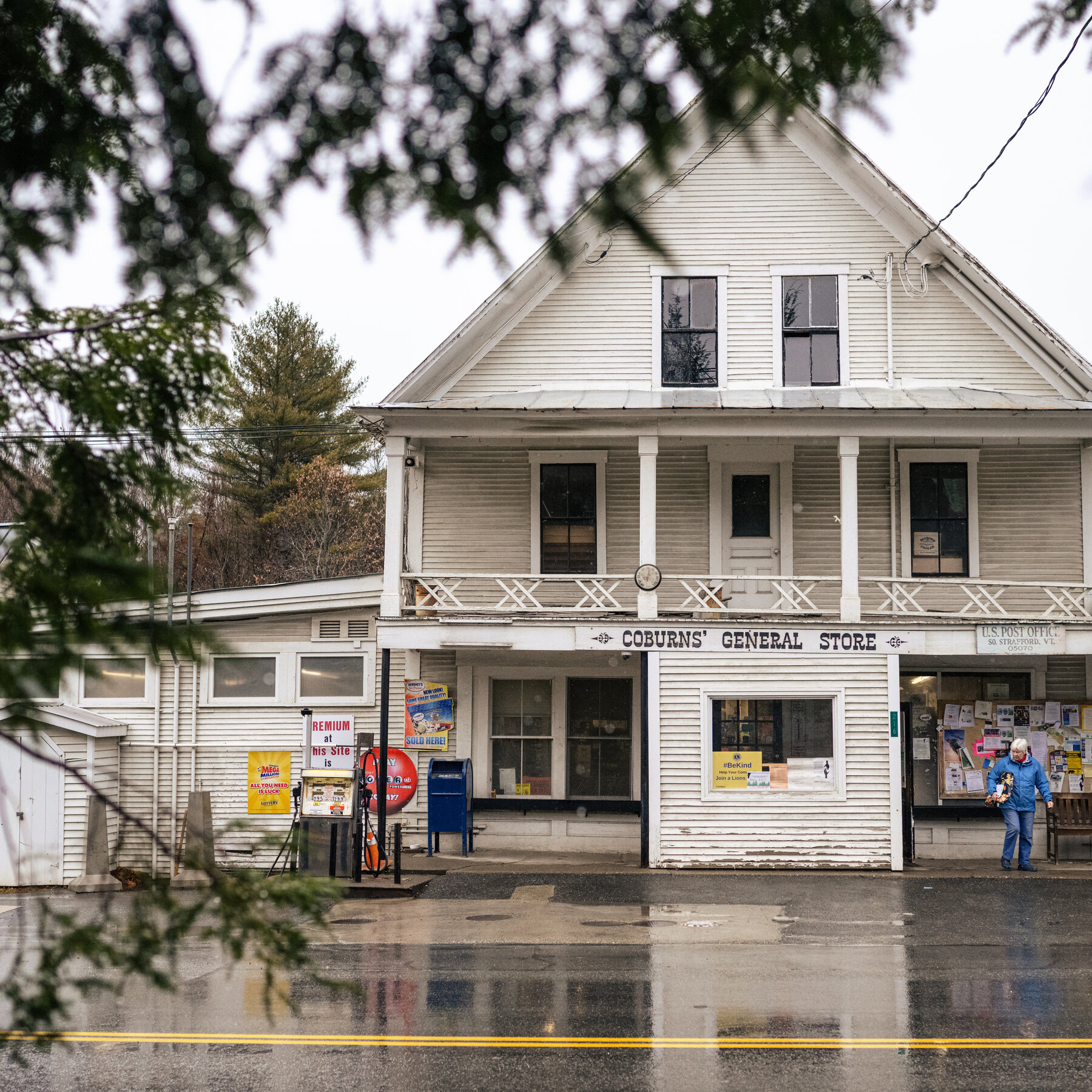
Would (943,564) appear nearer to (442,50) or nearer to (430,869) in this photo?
(430,869)

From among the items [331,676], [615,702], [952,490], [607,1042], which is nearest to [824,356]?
[952,490]

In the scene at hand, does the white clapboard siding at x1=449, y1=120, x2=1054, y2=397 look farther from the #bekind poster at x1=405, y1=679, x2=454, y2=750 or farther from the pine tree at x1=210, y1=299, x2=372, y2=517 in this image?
the pine tree at x1=210, y1=299, x2=372, y2=517

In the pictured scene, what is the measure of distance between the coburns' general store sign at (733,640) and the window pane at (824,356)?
14.1ft

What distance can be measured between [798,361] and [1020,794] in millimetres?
6991

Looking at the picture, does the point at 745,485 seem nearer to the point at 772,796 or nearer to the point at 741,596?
the point at 741,596

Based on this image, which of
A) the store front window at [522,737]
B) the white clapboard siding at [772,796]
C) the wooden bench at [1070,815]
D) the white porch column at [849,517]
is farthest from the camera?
the store front window at [522,737]

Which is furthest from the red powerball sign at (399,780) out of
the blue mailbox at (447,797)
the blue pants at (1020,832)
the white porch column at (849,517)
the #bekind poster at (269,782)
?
the blue pants at (1020,832)

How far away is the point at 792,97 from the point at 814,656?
45.7 ft

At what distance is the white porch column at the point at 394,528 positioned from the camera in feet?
55.0

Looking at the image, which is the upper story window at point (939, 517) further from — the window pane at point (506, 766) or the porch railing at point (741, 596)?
the window pane at point (506, 766)

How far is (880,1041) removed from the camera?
27.1ft

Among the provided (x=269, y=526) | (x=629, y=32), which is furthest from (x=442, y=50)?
(x=269, y=526)

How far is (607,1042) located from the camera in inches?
327

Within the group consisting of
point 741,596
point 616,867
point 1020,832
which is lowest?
point 616,867
